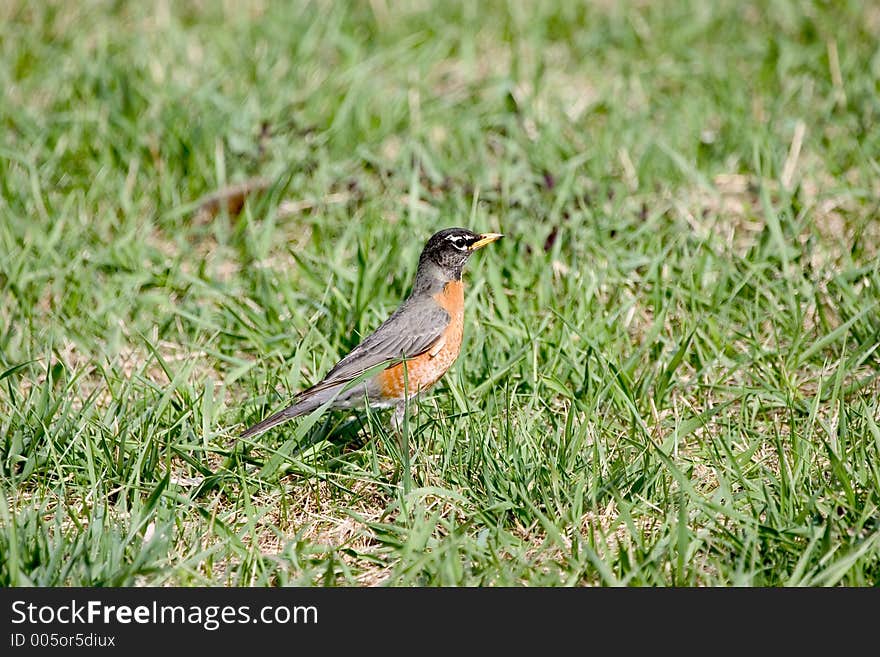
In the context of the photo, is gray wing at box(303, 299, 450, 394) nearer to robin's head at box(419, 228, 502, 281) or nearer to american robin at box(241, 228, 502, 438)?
american robin at box(241, 228, 502, 438)

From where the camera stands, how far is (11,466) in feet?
14.8

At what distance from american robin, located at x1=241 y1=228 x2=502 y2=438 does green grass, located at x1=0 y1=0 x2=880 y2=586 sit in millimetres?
166

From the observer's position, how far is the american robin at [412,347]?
16.0 ft

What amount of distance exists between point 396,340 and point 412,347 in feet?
0.35

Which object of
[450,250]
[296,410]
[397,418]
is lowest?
[397,418]

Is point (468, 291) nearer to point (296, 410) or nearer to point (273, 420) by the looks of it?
point (296, 410)

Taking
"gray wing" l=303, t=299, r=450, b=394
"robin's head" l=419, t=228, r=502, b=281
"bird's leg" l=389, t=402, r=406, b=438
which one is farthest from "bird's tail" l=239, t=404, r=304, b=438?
"robin's head" l=419, t=228, r=502, b=281

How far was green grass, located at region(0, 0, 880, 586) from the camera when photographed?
4160 mm

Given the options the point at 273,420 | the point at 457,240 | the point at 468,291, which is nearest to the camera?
the point at 273,420

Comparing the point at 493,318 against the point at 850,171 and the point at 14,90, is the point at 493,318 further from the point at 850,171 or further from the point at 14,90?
the point at 14,90

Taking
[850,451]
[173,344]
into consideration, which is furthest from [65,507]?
[850,451]

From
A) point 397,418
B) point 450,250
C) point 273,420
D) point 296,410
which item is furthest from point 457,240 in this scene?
point 273,420

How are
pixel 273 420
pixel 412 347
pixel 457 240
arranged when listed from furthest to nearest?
pixel 457 240, pixel 412 347, pixel 273 420

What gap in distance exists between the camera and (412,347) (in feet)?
16.6
